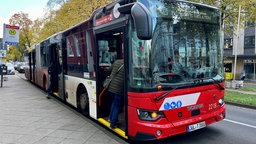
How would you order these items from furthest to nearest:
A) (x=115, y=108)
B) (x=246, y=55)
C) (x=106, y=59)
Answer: (x=246, y=55) < (x=106, y=59) < (x=115, y=108)

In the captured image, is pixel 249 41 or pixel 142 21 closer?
pixel 142 21

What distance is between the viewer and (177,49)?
4.73 m

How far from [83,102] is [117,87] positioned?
251cm

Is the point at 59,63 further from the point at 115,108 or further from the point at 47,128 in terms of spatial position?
the point at 115,108

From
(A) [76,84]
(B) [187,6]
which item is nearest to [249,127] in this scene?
(B) [187,6]

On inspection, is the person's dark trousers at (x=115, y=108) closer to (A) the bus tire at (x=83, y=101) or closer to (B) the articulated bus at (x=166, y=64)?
(B) the articulated bus at (x=166, y=64)

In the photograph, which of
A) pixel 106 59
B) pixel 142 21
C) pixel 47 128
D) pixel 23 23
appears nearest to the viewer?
pixel 142 21

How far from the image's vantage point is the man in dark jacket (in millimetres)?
5293

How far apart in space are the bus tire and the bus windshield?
2.97 meters

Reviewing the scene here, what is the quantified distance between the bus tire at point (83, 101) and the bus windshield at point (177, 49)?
117 inches

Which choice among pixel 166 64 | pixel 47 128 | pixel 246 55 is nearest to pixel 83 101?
pixel 47 128

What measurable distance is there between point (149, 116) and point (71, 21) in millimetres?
19168

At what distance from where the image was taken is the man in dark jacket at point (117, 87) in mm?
5293

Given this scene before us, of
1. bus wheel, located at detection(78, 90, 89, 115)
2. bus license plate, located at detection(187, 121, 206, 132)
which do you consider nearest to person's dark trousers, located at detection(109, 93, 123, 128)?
bus license plate, located at detection(187, 121, 206, 132)
